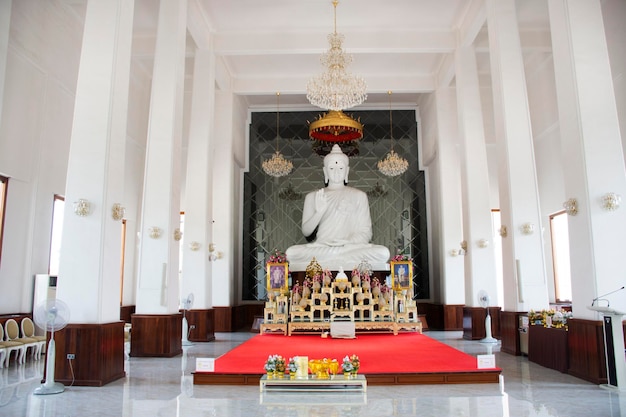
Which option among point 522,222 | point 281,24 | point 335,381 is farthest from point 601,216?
point 281,24

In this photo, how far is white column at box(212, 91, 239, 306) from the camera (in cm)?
1198

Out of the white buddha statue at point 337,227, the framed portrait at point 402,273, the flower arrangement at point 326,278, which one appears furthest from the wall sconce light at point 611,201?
the white buddha statue at point 337,227

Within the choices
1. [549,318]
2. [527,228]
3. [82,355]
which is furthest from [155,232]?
[549,318]

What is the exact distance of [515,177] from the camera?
8086mm

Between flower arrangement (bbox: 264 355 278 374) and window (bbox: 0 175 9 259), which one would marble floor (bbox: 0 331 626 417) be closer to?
flower arrangement (bbox: 264 355 278 374)

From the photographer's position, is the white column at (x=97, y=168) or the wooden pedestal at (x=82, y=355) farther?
the white column at (x=97, y=168)

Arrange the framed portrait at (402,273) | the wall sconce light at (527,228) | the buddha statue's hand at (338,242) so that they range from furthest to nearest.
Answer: the buddha statue's hand at (338,242), the framed portrait at (402,273), the wall sconce light at (527,228)

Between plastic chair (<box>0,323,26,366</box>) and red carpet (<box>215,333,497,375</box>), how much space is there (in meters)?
2.88

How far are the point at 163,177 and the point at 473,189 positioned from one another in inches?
229

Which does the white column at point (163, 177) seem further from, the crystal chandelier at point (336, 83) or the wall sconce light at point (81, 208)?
the crystal chandelier at point (336, 83)

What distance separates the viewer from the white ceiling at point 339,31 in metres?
10.3

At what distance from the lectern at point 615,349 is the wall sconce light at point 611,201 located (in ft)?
3.86

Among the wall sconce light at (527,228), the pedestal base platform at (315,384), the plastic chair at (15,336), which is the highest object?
the wall sconce light at (527,228)

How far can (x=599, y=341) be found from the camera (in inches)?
225
